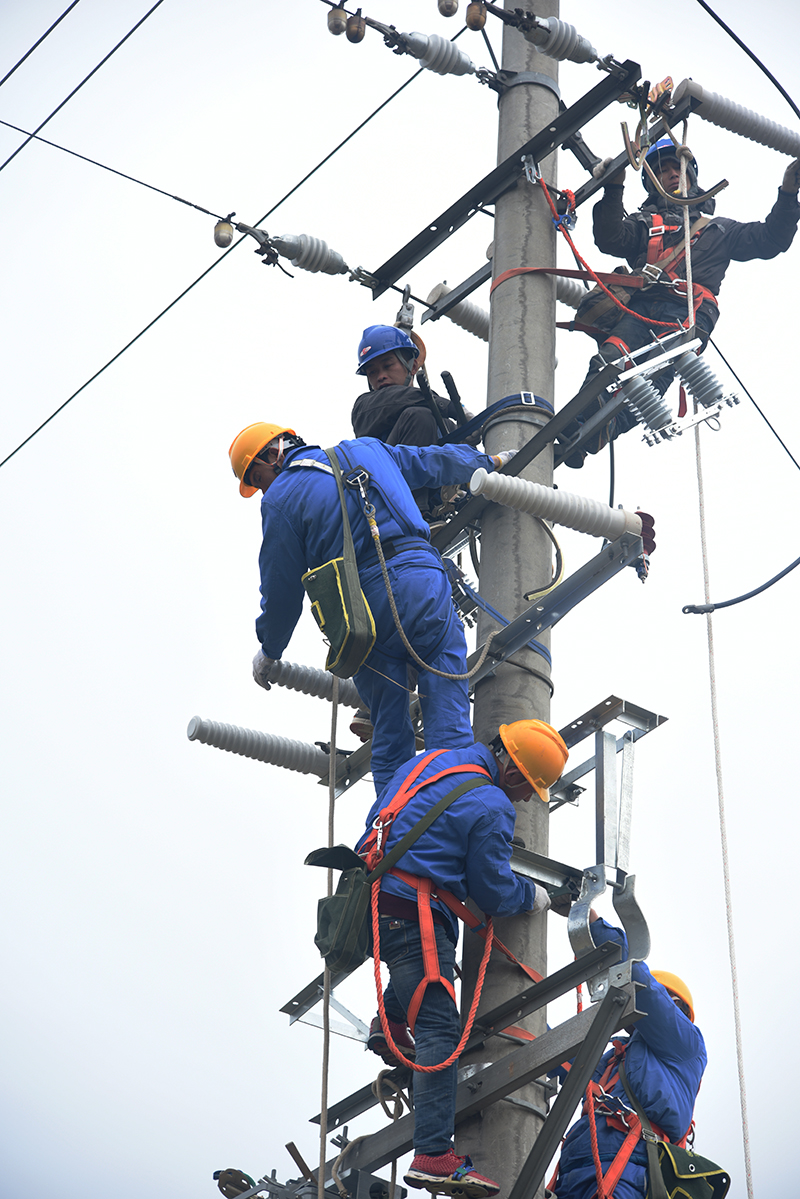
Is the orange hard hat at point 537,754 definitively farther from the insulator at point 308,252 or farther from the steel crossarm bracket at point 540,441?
the insulator at point 308,252

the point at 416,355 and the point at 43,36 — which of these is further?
the point at 43,36

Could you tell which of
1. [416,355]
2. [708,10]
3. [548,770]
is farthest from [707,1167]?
[708,10]

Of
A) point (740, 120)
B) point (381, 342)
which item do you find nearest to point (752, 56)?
point (740, 120)

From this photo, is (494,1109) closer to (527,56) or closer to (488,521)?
(488,521)

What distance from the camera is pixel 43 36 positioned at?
25.1ft

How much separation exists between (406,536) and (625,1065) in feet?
6.36

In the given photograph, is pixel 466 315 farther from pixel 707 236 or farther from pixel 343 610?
pixel 343 610

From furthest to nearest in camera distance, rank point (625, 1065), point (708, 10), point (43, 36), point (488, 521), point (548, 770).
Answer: point (43, 36)
point (708, 10)
point (488, 521)
point (625, 1065)
point (548, 770)

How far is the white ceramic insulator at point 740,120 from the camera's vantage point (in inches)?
251

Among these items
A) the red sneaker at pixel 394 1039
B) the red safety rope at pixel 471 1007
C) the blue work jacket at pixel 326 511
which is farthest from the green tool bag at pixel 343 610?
the red sneaker at pixel 394 1039

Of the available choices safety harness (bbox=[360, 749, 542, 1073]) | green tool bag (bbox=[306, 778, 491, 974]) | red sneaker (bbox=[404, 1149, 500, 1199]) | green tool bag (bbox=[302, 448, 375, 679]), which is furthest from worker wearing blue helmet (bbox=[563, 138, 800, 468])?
red sneaker (bbox=[404, 1149, 500, 1199])

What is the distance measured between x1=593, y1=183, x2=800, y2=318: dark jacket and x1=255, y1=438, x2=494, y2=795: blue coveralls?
6.27ft

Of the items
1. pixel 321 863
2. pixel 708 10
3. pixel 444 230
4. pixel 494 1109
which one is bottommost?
pixel 494 1109

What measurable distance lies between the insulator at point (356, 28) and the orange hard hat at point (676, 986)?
13.2 feet
